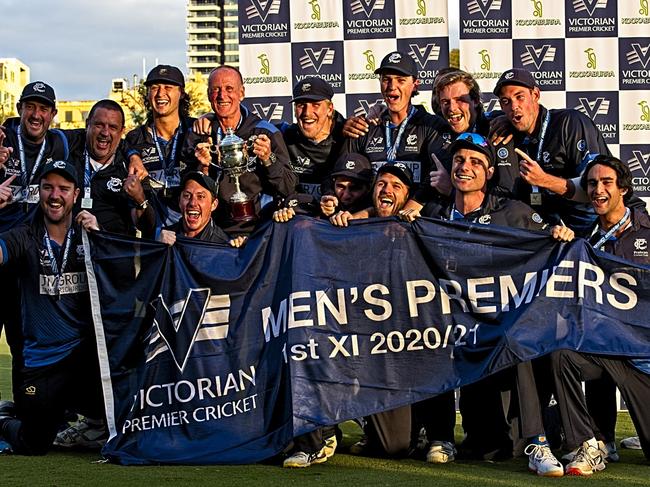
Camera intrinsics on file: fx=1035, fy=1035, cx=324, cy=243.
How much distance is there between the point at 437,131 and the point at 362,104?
3041mm

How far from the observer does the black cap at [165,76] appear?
7939mm

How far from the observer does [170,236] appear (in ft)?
23.0

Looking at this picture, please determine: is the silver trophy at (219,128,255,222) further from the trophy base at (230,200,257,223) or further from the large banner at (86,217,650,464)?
the large banner at (86,217,650,464)

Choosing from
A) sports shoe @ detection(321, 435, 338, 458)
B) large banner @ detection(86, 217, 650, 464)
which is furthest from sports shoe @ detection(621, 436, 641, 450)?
sports shoe @ detection(321, 435, 338, 458)

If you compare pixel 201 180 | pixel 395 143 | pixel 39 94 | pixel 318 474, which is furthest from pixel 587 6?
pixel 318 474

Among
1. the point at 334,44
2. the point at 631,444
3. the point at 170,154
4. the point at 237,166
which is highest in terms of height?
the point at 334,44

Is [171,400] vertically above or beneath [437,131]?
beneath

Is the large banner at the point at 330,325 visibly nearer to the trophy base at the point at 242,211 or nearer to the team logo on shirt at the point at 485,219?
the team logo on shirt at the point at 485,219

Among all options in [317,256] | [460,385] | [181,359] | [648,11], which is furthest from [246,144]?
[648,11]

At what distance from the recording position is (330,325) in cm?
670

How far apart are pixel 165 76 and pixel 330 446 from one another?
3114 mm

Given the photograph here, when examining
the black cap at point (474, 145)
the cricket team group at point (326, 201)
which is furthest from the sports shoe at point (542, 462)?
the black cap at point (474, 145)

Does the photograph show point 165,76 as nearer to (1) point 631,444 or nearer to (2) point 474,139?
(2) point 474,139

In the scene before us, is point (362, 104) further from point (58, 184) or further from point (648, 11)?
point (58, 184)
